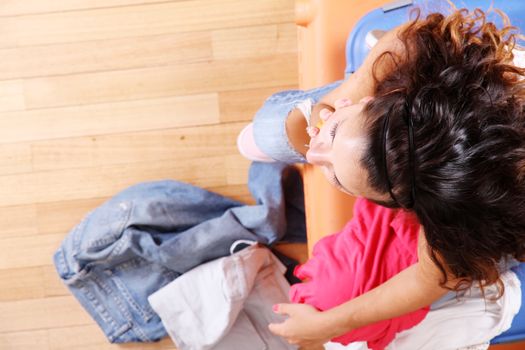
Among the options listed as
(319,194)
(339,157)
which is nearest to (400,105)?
(339,157)

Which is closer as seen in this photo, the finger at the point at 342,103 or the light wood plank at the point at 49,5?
the finger at the point at 342,103

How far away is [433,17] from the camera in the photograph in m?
0.66

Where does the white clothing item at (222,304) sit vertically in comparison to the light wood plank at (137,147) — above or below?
below

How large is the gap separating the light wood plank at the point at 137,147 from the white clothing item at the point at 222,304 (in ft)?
0.81

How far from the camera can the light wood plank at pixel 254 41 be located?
1077 millimetres

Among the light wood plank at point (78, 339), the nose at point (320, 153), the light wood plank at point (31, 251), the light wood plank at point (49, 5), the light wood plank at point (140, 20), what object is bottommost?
the light wood plank at point (78, 339)

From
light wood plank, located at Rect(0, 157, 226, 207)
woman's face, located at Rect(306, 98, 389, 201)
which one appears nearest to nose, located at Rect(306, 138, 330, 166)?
woman's face, located at Rect(306, 98, 389, 201)

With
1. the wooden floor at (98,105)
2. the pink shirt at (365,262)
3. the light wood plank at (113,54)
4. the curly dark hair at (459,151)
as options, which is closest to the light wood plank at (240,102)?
the wooden floor at (98,105)

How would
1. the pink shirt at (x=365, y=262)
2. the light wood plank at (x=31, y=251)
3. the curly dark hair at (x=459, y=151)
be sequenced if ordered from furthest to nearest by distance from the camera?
the light wood plank at (x=31, y=251), the pink shirt at (x=365, y=262), the curly dark hair at (x=459, y=151)

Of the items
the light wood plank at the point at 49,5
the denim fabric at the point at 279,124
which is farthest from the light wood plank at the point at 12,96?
the denim fabric at the point at 279,124

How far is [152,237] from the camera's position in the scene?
3.28 feet

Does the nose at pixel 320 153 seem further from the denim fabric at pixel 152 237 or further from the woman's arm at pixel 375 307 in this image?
the denim fabric at pixel 152 237

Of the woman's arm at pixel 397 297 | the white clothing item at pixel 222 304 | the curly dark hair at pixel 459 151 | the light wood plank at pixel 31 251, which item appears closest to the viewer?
the curly dark hair at pixel 459 151

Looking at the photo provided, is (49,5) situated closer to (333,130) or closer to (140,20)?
(140,20)
